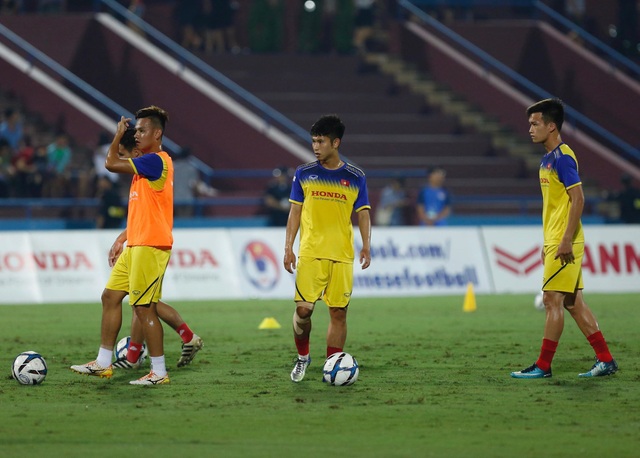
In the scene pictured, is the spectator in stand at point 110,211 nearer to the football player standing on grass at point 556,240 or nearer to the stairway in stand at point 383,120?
the stairway in stand at point 383,120

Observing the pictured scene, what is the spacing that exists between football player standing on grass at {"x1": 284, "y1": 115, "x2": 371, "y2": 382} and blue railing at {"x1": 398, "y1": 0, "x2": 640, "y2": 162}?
2204 cm

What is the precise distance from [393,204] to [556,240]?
15.2 meters

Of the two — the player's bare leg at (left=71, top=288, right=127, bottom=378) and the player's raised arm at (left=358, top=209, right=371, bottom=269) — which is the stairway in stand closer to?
the player's raised arm at (left=358, top=209, right=371, bottom=269)

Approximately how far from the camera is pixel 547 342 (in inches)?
433

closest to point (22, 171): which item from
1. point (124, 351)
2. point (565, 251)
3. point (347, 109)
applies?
point (347, 109)

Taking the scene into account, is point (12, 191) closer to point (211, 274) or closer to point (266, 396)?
point (211, 274)

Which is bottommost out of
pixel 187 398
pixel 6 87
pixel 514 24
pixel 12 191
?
pixel 187 398

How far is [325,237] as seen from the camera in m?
11.0

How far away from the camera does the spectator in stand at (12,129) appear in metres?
26.1

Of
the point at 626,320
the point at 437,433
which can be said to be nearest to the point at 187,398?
the point at 437,433

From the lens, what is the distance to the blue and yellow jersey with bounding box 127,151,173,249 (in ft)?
35.2

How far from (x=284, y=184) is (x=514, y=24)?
12686mm

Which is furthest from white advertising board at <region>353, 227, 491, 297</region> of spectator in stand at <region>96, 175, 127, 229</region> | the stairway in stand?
the stairway in stand

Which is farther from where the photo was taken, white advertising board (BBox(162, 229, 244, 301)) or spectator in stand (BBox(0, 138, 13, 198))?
spectator in stand (BBox(0, 138, 13, 198))
